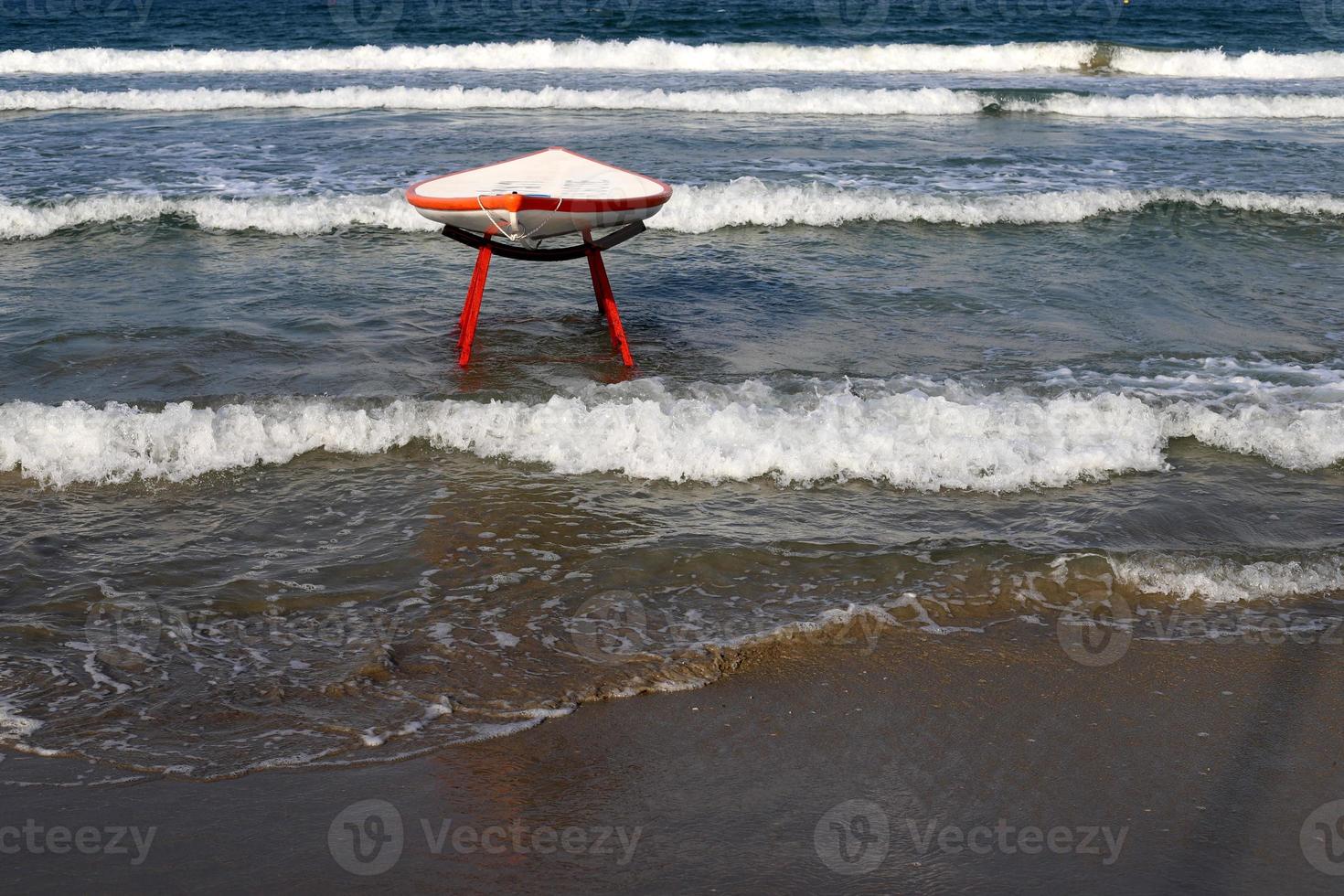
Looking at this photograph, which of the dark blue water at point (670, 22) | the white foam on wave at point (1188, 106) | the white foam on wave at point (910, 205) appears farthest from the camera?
the dark blue water at point (670, 22)

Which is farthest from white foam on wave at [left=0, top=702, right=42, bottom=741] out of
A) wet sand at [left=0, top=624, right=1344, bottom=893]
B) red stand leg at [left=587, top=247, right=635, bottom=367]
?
red stand leg at [left=587, top=247, right=635, bottom=367]

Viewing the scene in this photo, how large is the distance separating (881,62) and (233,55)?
556 inches

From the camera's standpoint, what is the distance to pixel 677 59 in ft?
83.7

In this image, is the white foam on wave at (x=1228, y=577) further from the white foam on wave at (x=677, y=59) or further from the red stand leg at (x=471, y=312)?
the white foam on wave at (x=677, y=59)

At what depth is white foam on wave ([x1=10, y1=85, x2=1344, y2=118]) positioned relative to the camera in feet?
60.6

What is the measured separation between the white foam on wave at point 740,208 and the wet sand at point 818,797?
8179 millimetres

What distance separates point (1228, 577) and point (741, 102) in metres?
14.9

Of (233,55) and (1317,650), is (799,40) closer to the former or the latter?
(233,55)

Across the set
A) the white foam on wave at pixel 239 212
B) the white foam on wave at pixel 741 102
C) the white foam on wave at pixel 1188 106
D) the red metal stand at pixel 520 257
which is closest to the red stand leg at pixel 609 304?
the red metal stand at pixel 520 257

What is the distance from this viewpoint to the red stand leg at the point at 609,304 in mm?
7941

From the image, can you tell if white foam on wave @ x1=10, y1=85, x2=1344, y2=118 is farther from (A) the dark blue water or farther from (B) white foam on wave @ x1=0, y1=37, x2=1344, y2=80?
(A) the dark blue water

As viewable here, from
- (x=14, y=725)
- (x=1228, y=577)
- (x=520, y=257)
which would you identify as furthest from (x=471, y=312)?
(x=1228, y=577)

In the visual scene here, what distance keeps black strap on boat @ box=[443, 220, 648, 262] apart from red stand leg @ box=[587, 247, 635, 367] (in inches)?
3.9

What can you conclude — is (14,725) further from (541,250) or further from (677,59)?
(677,59)
